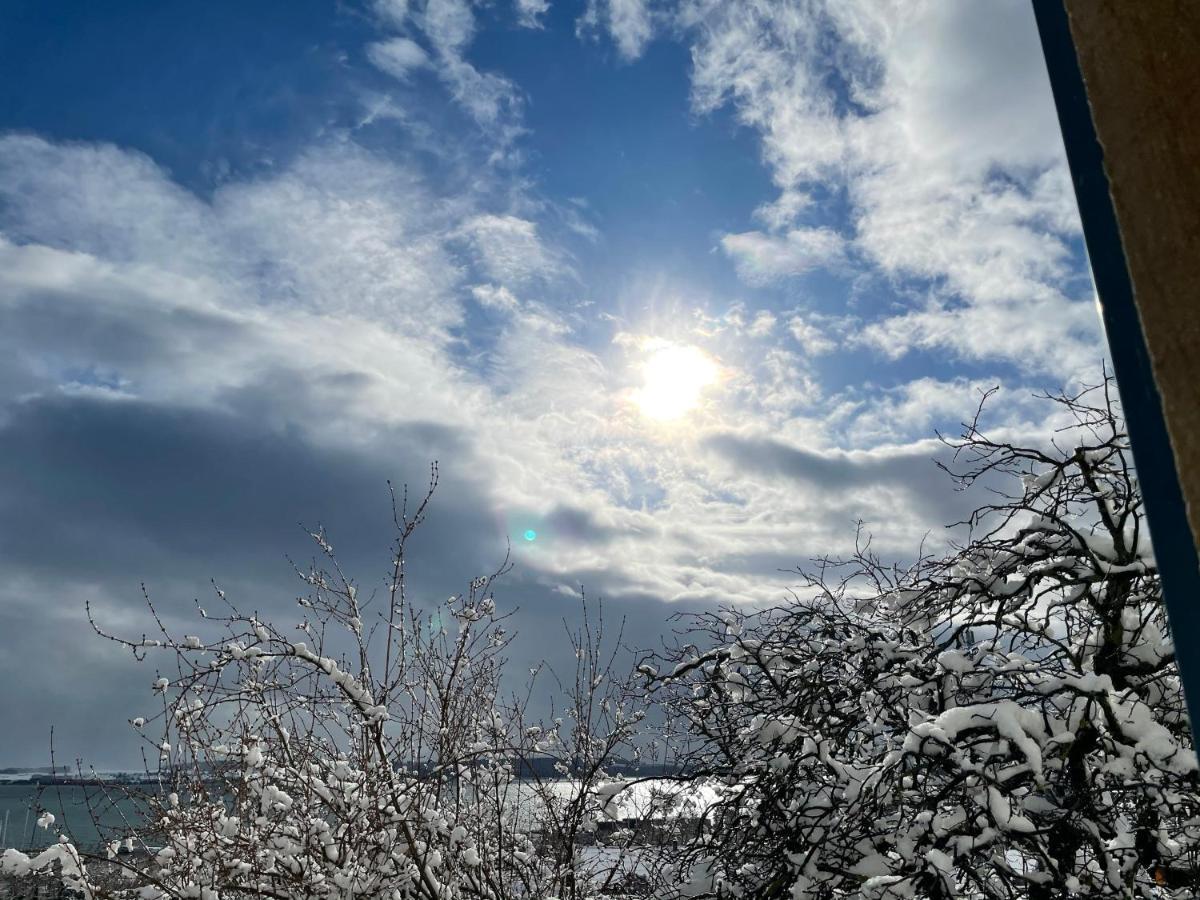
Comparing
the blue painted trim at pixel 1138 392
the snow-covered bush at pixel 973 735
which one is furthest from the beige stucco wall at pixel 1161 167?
the snow-covered bush at pixel 973 735

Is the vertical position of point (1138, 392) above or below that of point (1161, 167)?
below

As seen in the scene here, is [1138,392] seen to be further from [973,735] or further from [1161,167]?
[973,735]

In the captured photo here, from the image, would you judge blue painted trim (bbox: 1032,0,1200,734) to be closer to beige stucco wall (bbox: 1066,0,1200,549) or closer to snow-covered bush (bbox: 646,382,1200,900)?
beige stucco wall (bbox: 1066,0,1200,549)

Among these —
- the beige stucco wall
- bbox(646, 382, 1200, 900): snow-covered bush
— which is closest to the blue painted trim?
the beige stucco wall

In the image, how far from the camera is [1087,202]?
0.68m

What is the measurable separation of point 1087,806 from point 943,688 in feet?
2.71

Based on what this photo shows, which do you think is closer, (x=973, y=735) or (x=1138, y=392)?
(x=1138, y=392)

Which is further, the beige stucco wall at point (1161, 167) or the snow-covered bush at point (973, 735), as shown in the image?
the snow-covered bush at point (973, 735)

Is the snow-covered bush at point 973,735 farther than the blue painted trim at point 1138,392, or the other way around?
the snow-covered bush at point 973,735

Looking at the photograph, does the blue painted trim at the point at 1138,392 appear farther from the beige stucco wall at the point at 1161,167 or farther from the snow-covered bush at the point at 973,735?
the snow-covered bush at the point at 973,735

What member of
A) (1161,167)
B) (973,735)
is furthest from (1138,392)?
(973,735)

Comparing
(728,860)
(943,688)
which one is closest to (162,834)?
(728,860)

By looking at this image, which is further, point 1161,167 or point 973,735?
point 973,735

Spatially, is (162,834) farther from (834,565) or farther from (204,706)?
(834,565)
